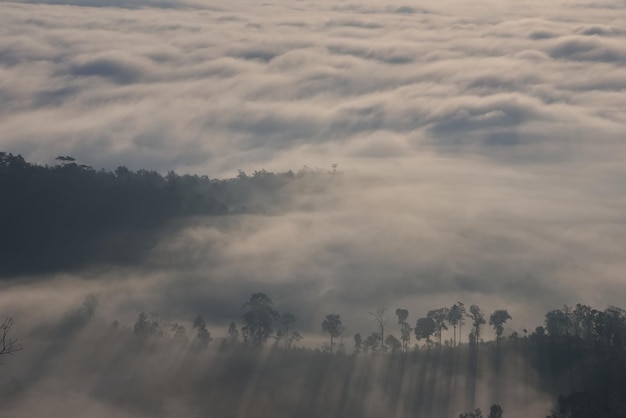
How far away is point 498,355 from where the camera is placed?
14550cm

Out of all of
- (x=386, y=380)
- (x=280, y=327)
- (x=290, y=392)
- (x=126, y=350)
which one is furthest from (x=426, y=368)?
(x=126, y=350)

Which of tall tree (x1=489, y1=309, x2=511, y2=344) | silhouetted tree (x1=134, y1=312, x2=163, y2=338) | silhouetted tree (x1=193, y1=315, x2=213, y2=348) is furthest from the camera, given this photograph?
silhouetted tree (x1=134, y1=312, x2=163, y2=338)

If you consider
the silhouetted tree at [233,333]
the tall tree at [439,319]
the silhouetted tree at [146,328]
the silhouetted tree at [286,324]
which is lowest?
the silhouetted tree at [146,328]

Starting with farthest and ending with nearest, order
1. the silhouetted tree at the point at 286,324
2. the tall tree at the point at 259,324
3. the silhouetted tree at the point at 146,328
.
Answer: the silhouetted tree at the point at 146,328, the silhouetted tree at the point at 286,324, the tall tree at the point at 259,324

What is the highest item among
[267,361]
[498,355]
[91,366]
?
[498,355]

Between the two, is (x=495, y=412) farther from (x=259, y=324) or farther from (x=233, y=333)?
(x=233, y=333)

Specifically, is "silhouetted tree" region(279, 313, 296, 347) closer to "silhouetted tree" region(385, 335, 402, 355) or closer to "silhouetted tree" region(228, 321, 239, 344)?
"silhouetted tree" region(228, 321, 239, 344)

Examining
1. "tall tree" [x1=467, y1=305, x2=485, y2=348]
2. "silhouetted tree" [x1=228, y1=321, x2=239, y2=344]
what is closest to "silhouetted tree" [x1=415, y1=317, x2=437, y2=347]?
"tall tree" [x1=467, y1=305, x2=485, y2=348]

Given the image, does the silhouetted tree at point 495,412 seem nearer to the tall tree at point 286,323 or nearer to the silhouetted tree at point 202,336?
the tall tree at point 286,323

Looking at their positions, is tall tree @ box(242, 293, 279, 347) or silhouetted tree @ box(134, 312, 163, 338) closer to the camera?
tall tree @ box(242, 293, 279, 347)

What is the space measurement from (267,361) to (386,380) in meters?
24.8

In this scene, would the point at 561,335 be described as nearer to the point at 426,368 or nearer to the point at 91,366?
the point at 426,368

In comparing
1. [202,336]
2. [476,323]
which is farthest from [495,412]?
[202,336]

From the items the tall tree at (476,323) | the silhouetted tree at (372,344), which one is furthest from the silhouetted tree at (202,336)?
the tall tree at (476,323)
